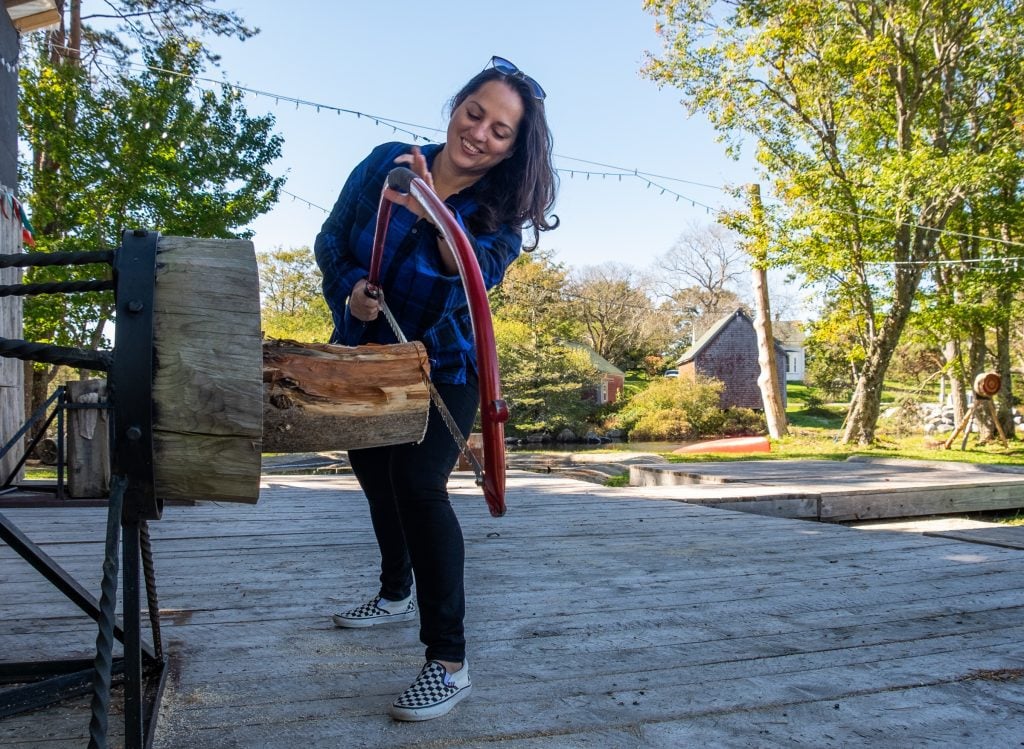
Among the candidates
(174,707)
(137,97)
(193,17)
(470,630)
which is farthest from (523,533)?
(193,17)

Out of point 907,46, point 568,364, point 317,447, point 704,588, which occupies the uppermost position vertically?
point 907,46

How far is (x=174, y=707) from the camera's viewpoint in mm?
1371

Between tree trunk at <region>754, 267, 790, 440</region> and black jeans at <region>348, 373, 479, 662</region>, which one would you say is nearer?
black jeans at <region>348, 373, 479, 662</region>

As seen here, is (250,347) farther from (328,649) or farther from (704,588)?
(704,588)

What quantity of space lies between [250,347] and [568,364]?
73.9 ft

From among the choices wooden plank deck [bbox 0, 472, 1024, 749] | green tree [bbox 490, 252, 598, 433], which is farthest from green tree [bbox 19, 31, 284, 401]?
green tree [bbox 490, 252, 598, 433]

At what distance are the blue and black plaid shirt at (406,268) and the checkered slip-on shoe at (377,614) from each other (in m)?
0.70

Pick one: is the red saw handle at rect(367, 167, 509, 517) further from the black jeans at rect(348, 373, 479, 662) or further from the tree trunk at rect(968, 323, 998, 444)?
the tree trunk at rect(968, 323, 998, 444)

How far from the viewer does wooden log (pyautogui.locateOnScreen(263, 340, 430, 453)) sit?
41.3 inches

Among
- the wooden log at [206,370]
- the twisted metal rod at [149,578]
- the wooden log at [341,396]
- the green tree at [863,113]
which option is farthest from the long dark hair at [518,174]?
the green tree at [863,113]

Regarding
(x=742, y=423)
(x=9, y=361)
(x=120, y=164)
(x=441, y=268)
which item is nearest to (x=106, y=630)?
(x=441, y=268)

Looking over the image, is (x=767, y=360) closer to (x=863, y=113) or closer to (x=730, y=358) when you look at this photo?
(x=863, y=113)

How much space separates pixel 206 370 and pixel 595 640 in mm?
1262

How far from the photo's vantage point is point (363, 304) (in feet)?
5.15
